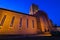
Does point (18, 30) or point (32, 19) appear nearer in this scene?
point (18, 30)

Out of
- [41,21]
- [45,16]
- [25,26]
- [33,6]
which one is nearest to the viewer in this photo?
[25,26]

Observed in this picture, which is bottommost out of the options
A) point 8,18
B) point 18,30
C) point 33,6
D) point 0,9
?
point 18,30

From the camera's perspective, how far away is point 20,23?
74.2 feet

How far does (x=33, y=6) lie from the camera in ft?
129

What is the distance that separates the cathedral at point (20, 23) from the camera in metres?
20.0

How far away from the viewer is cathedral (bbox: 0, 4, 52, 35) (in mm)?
20047

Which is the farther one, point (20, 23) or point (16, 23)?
point (20, 23)

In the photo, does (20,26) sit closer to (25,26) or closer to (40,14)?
(25,26)

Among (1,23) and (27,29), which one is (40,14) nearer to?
(27,29)

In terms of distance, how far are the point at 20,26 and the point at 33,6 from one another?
60.4 ft

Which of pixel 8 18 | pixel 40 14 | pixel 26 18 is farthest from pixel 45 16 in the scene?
pixel 8 18


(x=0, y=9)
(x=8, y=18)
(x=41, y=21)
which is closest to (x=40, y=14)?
(x=41, y=21)

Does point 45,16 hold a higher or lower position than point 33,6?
lower

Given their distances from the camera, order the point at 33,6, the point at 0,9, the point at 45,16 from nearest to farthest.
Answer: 1. the point at 0,9
2. the point at 45,16
3. the point at 33,6
